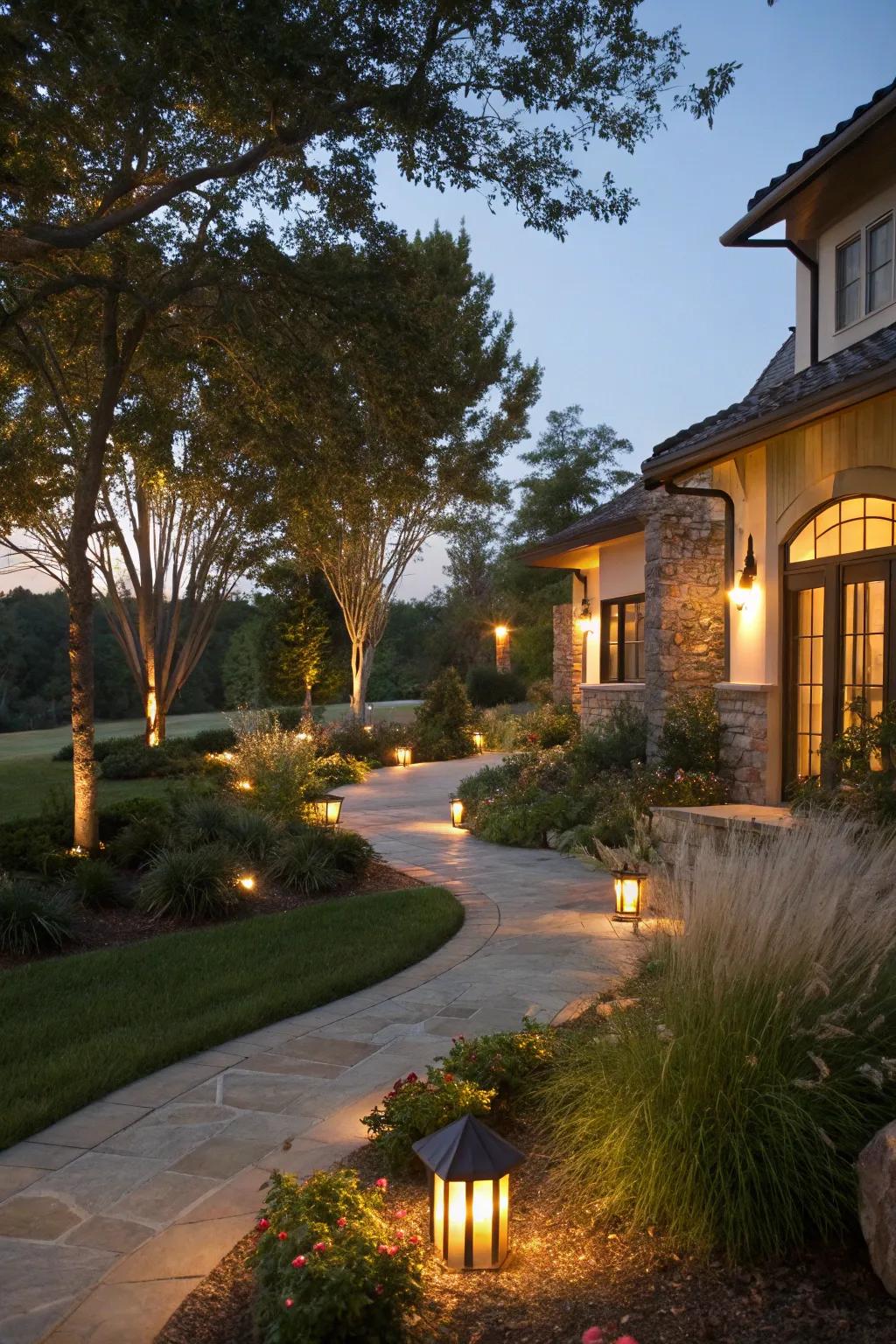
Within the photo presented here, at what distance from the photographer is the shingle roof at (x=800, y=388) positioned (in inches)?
282

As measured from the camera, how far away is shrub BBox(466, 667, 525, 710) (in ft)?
94.6

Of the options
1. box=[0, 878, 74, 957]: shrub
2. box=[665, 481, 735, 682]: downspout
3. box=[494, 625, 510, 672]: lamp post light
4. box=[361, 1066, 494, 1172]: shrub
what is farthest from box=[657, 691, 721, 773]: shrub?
box=[494, 625, 510, 672]: lamp post light

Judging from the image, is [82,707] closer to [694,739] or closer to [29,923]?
[29,923]

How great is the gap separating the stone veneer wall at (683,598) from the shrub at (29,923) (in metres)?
6.85

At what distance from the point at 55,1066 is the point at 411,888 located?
Answer: 467cm

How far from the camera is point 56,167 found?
823 cm

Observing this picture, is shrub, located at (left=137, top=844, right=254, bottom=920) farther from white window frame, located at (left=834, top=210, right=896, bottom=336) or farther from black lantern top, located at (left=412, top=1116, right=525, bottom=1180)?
white window frame, located at (left=834, top=210, right=896, bottom=336)

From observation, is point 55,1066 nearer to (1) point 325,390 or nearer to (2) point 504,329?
(1) point 325,390

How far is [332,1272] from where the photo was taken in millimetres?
2393

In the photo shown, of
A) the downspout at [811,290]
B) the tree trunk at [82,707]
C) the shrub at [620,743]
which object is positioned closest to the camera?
the tree trunk at [82,707]

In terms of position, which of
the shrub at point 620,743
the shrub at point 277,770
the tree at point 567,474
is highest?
the tree at point 567,474

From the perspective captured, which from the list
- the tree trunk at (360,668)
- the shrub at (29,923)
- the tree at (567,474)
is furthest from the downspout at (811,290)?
the tree at (567,474)

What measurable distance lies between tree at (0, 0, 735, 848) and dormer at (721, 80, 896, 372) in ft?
5.95

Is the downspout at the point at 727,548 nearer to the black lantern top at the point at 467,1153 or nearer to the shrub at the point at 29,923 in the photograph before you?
the shrub at the point at 29,923
